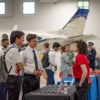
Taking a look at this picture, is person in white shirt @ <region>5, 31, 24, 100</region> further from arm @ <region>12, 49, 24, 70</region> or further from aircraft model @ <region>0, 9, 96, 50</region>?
aircraft model @ <region>0, 9, 96, 50</region>

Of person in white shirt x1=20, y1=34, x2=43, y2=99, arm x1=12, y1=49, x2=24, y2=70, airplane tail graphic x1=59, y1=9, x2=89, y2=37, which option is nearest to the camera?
arm x1=12, y1=49, x2=24, y2=70

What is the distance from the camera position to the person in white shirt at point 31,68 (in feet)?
16.4

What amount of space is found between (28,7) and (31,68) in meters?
16.8

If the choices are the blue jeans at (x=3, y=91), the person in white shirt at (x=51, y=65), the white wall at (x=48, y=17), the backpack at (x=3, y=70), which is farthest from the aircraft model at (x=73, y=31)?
the backpack at (x=3, y=70)

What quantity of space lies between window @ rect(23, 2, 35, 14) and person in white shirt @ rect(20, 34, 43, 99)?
1642cm

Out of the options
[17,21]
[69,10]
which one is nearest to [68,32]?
[69,10]

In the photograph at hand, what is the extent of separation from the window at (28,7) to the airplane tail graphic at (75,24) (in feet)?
14.5

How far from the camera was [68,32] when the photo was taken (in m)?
17.8

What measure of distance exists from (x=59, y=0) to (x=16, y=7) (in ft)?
10.3

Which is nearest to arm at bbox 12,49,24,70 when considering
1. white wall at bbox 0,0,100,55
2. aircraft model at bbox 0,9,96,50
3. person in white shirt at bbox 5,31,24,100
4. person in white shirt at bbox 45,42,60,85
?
person in white shirt at bbox 5,31,24,100

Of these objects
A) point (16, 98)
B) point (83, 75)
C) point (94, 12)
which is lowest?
point (16, 98)

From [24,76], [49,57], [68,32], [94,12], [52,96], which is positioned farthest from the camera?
[94,12]

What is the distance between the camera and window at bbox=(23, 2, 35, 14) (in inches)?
840

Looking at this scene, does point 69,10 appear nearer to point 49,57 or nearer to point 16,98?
point 49,57
